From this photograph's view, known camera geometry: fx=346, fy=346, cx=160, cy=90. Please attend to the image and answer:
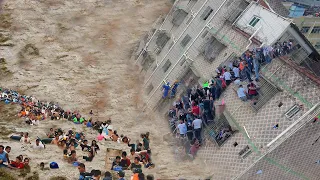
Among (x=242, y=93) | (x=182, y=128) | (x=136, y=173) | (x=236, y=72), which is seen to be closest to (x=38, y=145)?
(x=136, y=173)

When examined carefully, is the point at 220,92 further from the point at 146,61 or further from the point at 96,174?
the point at 146,61

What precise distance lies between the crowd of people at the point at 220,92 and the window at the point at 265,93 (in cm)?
25

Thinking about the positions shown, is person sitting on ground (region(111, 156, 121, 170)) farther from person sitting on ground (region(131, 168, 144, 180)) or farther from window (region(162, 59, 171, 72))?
window (region(162, 59, 171, 72))

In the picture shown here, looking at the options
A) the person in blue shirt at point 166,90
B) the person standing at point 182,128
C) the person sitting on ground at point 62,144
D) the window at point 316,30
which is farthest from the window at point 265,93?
the window at point 316,30

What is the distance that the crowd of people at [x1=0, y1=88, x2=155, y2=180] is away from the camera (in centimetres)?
1890

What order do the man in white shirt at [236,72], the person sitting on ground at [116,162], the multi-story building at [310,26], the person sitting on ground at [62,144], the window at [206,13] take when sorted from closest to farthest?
the person sitting on ground at [116,162] < the person sitting on ground at [62,144] < the man in white shirt at [236,72] < the window at [206,13] < the multi-story building at [310,26]

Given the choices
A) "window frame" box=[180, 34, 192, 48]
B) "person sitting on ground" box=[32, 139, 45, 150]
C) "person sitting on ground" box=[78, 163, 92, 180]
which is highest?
"window frame" box=[180, 34, 192, 48]

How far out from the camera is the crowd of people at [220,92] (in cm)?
2203

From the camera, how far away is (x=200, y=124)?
2253 cm

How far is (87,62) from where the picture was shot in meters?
35.2

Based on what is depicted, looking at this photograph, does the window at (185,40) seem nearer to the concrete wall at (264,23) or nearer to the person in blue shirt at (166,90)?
the person in blue shirt at (166,90)

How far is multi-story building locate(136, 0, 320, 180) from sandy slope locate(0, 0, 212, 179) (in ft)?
8.25

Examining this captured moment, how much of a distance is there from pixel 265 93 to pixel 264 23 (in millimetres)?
6290

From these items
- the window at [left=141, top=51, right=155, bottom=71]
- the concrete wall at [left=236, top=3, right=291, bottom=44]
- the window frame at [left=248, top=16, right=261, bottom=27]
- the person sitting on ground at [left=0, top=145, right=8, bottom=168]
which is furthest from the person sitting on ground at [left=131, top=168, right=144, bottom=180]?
the window at [left=141, top=51, right=155, bottom=71]
